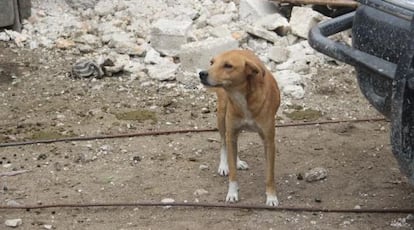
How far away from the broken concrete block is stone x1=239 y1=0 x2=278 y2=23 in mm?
847

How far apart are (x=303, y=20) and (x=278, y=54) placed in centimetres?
62

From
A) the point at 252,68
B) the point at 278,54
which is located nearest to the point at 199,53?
the point at 278,54

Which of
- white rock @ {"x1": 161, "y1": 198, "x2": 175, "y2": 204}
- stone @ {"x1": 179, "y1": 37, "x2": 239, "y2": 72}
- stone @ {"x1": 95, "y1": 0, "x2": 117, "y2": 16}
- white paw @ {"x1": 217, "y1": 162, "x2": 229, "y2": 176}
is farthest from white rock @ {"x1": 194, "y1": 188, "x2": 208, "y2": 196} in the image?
stone @ {"x1": 95, "y1": 0, "x2": 117, "y2": 16}

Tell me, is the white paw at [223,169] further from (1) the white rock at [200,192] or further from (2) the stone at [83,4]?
(2) the stone at [83,4]

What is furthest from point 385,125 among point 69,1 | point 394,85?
point 69,1

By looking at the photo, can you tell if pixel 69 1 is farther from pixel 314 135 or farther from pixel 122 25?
pixel 314 135

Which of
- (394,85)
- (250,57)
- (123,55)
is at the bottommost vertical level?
(123,55)

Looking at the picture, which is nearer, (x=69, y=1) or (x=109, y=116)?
(x=109, y=116)

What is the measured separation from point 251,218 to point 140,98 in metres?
2.54

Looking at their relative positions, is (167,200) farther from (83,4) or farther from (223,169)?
(83,4)

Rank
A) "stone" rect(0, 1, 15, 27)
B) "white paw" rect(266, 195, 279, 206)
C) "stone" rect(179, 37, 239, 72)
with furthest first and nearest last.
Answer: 1. "stone" rect(0, 1, 15, 27)
2. "stone" rect(179, 37, 239, 72)
3. "white paw" rect(266, 195, 279, 206)

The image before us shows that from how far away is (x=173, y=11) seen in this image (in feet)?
29.0

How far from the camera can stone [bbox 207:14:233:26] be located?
8500 mm

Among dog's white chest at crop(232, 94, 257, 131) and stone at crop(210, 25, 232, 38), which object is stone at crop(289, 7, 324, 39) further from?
dog's white chest at crop(232, 94, 257, 131)
